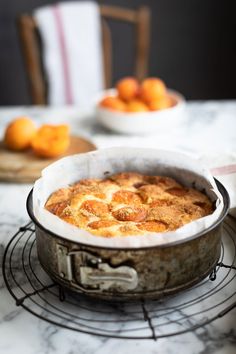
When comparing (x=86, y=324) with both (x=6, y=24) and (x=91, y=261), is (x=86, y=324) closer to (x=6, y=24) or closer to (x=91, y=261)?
(x=91, y=261)

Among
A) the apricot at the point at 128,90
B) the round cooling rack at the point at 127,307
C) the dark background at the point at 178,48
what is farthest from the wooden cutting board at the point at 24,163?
the dark background at the point at 178,48

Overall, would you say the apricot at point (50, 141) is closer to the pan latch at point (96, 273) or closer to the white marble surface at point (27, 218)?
the white marble surface at point (27, 218)

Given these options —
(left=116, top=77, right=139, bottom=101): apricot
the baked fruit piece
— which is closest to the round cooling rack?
the baked fruit piece

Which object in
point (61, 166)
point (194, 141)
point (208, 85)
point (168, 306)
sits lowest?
point (208, 85)

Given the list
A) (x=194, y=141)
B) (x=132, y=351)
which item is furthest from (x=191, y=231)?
(x=194, y=141)

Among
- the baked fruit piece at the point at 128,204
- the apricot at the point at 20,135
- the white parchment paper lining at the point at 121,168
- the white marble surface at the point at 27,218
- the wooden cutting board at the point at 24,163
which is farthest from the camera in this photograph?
the apricot at the point at 20,135

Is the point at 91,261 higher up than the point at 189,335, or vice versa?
the point at 91,261

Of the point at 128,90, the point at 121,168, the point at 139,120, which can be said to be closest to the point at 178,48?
the point at 128,90
